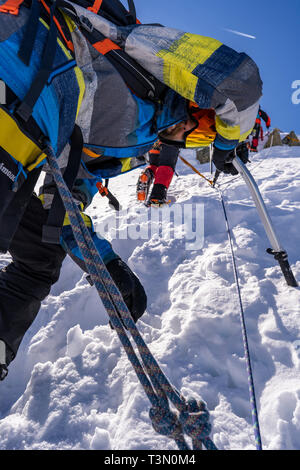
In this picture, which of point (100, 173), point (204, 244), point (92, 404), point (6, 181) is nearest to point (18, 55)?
point (6, 181)

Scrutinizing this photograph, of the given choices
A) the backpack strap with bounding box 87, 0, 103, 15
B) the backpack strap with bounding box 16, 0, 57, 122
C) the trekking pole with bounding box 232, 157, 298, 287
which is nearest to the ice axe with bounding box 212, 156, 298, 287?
the trekking pole with bounding box 232, 157, 298, 287

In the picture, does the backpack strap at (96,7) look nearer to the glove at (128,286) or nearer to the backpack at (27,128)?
the backpack at (27,128)

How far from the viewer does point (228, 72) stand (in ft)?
4.41

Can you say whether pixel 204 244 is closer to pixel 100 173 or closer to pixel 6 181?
pixel 100 173

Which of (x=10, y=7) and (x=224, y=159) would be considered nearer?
(x=10, y=7)

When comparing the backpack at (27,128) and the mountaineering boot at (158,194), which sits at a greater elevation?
the mountaineering boot at (158,194)

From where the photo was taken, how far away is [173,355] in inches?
62.3

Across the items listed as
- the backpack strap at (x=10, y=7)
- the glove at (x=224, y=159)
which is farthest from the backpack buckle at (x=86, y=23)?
the glove at (x=224, y=159)

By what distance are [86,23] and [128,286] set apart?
44.6 inches

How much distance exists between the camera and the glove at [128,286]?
1.43 metres

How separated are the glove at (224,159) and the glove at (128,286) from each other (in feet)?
3.62

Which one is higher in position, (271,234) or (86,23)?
(86,23)

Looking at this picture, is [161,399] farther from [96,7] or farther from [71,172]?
[96,7]

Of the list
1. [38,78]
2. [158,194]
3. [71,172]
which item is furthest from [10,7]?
[158,194]
